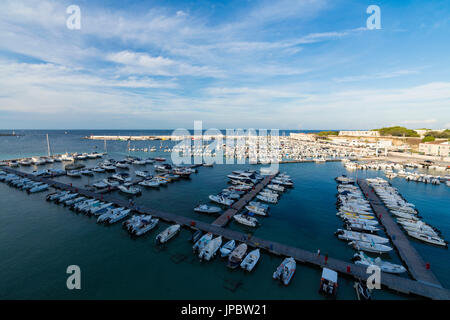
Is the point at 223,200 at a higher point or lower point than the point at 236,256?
higher

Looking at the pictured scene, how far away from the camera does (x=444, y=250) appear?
83.6 ft

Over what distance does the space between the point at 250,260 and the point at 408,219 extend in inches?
1136

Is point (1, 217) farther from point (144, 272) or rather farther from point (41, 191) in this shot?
point (144, 272)

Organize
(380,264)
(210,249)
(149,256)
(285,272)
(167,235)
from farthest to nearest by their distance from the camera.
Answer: (167,235) < (149,256) < (210,249) < (380,264) < (285,272)

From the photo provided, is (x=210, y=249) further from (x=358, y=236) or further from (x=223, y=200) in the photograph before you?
(x=358, y=236)

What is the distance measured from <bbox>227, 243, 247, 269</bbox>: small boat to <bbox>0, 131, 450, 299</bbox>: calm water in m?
0.75

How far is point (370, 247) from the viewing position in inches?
982

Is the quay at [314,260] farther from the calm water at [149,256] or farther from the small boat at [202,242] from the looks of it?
the small boat at [202,242]

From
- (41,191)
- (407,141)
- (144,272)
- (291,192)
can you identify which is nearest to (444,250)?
(291,192)

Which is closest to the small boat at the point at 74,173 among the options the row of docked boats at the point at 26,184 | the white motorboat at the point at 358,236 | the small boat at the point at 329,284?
the row of docked boats at the point at 26,184

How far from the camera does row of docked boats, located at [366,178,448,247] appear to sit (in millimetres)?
27047

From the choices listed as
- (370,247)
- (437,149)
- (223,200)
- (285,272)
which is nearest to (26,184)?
(223,200)

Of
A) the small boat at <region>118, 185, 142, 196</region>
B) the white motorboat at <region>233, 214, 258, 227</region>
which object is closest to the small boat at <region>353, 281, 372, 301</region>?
the white motorboat at <region>233, 214, 258, 227</region>

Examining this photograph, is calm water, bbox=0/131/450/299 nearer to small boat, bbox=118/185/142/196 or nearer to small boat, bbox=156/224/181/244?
small boat, bbox=156/224/181/244
